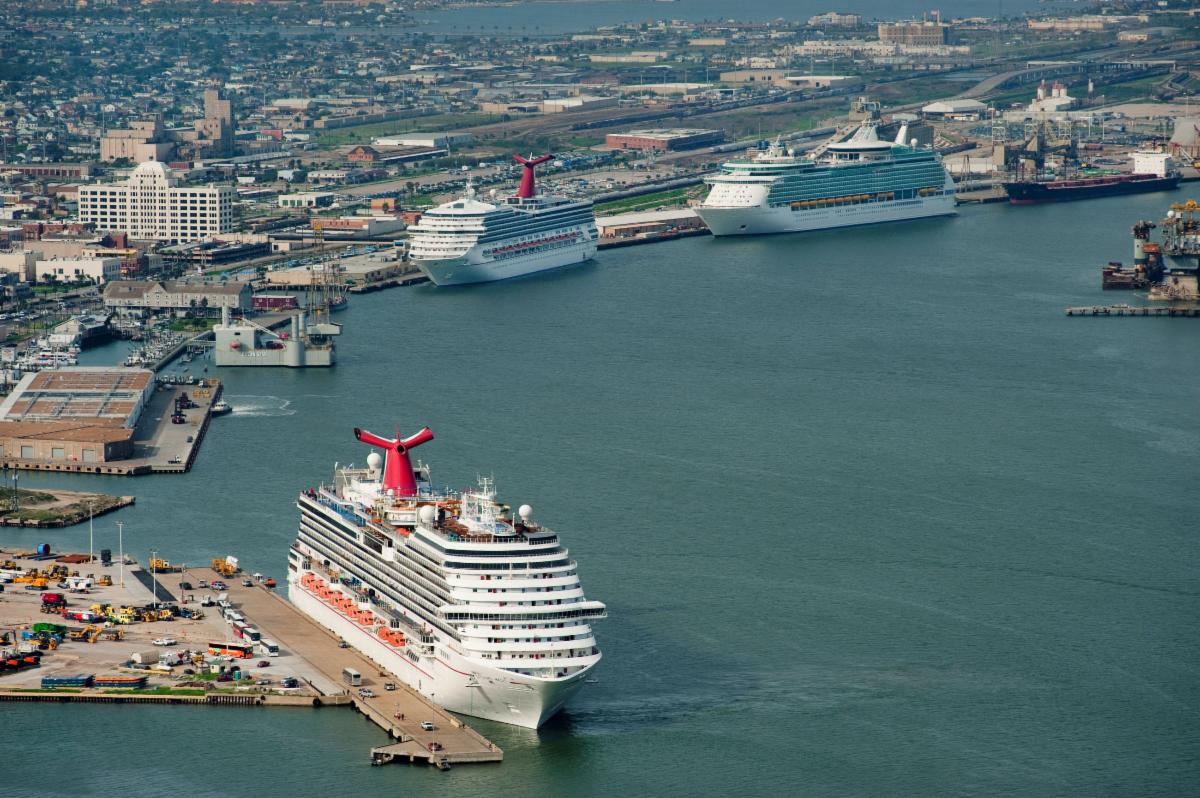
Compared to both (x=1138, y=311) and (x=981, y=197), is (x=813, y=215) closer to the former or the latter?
(x=981, y=197)

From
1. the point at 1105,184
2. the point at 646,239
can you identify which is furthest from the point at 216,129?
the point at 1105,184

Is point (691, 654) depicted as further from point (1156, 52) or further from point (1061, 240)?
point (1156, 52)

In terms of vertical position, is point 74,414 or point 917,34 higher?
point 917,34

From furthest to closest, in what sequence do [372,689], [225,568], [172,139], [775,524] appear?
1. [172,139]
2. [775,524]
3. [225,568]
4. [372,689]

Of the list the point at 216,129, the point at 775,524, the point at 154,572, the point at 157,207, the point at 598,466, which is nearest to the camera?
the point at 154,572

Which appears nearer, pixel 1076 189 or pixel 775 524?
pixel 775 524

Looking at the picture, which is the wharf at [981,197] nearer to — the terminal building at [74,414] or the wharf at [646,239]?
the wharf at [646,239]

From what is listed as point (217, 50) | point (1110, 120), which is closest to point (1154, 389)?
point (1110, 120)
